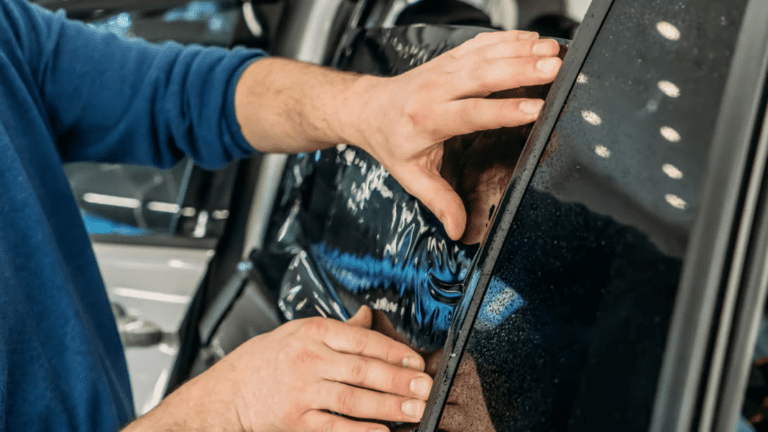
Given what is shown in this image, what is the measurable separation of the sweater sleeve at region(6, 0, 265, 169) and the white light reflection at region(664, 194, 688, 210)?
92cm

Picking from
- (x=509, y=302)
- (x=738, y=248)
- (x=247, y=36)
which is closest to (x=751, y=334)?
(x=738, y=248)

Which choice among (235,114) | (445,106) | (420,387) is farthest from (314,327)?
(235,114)

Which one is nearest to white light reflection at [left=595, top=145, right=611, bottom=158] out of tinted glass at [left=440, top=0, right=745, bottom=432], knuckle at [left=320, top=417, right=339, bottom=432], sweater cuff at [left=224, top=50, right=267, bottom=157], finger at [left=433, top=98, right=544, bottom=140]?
tinted glass at [left=440, top=0, right=745, bottom=432]

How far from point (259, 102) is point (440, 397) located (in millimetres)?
724

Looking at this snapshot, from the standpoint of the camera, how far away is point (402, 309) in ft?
2.46

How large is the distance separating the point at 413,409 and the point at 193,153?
34.8 inches

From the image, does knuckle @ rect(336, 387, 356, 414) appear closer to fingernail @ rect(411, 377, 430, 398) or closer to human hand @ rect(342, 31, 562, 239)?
fingernail @ rect(411, 377, 430, 398)

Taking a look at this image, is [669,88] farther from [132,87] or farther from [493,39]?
[132,87]

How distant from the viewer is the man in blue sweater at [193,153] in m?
0.66

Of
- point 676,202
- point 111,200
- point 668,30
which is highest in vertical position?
point 668,30

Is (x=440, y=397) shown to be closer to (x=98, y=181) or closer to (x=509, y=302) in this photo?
(x=509, y=302)

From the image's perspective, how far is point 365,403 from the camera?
63 cm

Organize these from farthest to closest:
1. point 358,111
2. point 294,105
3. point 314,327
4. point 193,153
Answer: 1. point 193,153
2. point 294,105
3. point 358,111
4. point 314,327

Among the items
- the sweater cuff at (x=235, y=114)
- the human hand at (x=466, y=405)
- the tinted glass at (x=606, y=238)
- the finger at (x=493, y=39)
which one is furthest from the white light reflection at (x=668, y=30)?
the sweater cuff at (x=235, y=114)
